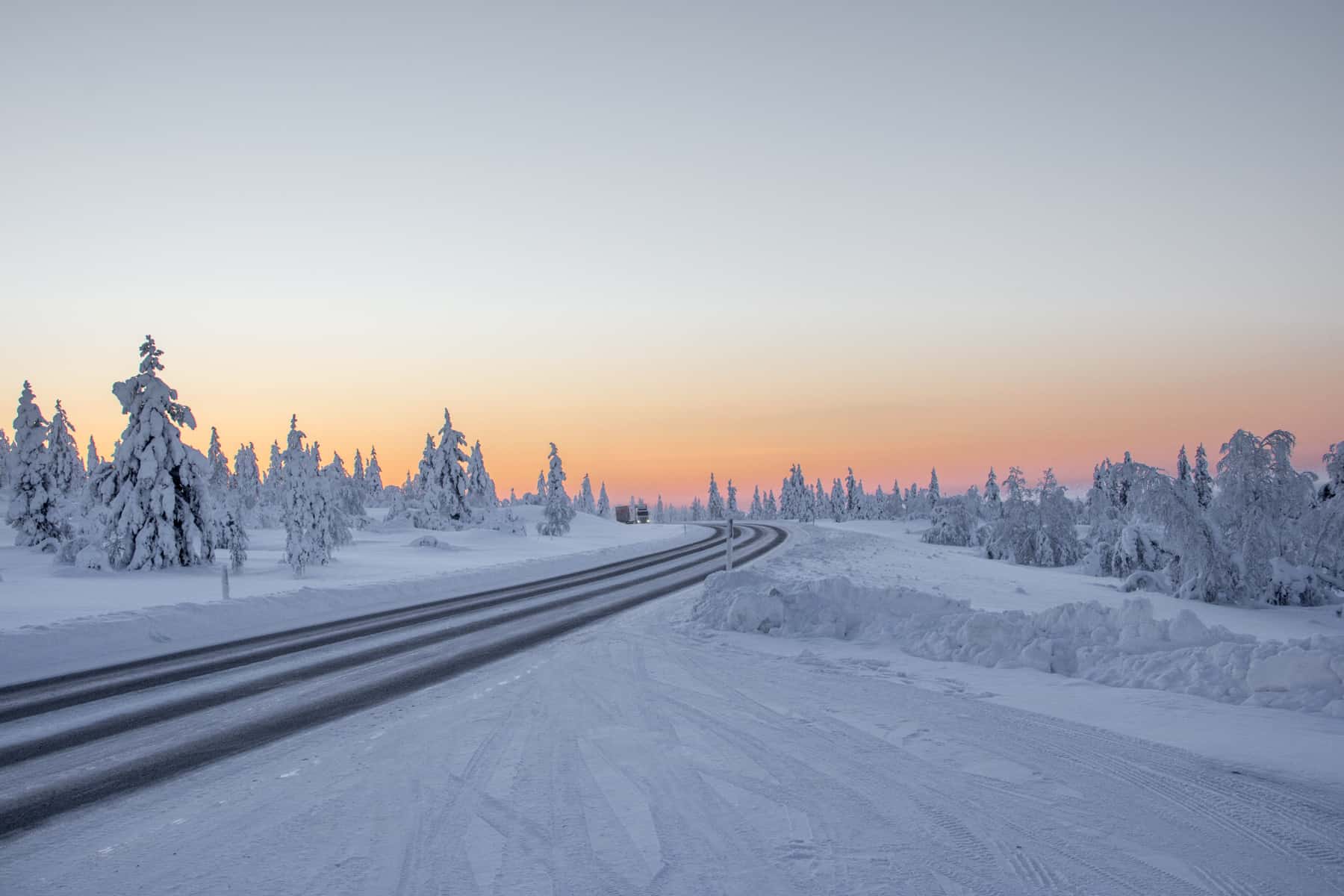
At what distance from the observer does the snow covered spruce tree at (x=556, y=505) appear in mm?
59969

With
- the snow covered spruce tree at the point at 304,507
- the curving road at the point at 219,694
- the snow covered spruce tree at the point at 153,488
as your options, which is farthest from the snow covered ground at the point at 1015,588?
the snow covered spruce tree at the point at 153,488

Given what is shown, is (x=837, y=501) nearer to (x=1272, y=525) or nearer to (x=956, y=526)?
(x=956, y=526)

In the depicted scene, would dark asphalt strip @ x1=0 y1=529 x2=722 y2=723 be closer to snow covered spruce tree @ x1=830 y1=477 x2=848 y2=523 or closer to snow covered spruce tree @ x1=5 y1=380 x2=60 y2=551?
snow covered spruce tree @ x1=5 y1=380 x2=60 y2=551

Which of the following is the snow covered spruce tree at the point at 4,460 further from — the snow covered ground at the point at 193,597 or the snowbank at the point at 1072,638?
the snowbank at the point at 1072,638

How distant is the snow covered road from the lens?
143 inches

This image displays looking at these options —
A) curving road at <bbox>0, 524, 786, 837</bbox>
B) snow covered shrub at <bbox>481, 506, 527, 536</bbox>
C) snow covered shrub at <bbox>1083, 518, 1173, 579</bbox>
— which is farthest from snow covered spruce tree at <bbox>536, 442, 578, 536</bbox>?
curving road at <bbox>0, 524, 786, 837</bbox>

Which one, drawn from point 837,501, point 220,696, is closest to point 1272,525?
point 220,696

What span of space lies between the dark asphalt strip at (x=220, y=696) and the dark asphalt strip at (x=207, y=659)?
1089 mm

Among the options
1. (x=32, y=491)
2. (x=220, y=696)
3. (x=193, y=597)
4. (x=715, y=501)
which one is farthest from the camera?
(x=715, y=501)

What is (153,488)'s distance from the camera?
2564 centimetres

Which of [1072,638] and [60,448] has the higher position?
[60,448]

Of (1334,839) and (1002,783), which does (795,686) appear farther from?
(1334,839)

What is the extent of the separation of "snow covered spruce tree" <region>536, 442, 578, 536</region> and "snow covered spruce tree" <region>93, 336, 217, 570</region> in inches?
1333

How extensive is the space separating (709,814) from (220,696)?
6437 millimetres
